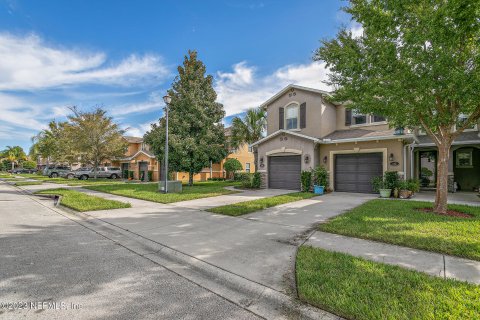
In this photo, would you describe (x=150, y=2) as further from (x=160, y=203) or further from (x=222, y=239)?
(x=222, y=239)

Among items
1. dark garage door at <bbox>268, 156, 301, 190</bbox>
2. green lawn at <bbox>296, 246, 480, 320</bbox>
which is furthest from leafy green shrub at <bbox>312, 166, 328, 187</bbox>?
green lawn at <bbox>296, 246, 480, 320</bbox>

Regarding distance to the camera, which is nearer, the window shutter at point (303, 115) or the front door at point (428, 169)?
the window shutter at point (303, 115)

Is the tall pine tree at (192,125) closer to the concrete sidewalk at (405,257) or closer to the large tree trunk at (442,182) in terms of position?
the concrete sidewalk at (405,257)

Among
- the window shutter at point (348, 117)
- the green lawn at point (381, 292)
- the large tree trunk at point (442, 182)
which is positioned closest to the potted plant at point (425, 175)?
the window shutter at point (348, 117)

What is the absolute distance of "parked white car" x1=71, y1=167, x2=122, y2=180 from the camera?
3020 centimetres

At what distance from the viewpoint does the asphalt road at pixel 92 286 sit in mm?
2797

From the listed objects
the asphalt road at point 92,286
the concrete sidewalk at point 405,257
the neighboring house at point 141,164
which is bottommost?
the asphalt road at point 92,286

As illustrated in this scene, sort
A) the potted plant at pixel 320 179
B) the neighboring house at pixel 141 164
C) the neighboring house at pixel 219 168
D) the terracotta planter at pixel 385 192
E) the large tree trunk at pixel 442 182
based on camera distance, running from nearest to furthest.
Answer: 1. the large tree trunk at pixel 442 182
2. the terracotta planter at pixel 385 192
3. the potted plant at pixel 320 179
4. the neighboring house at pixel 219 168
5. the neighboring house at pixel 141 164

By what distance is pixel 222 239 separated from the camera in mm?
5488

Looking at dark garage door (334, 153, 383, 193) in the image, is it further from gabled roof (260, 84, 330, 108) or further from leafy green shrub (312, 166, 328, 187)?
gabled roof (260, 84, 330, 108)

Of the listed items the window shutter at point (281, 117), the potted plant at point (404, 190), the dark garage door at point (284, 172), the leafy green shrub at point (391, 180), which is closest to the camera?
the potted plant at point (404, 190)

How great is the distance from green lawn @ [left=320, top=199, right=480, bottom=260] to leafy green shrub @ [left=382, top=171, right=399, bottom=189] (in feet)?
12.2

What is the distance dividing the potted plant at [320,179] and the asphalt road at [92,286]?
443 inches

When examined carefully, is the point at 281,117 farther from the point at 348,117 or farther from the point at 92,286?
the point at 92,286
